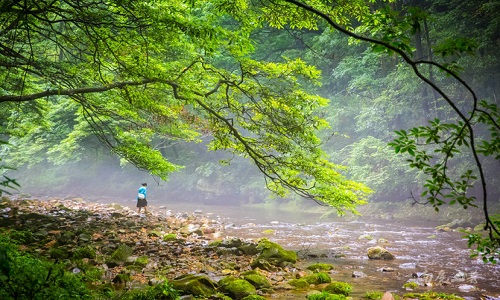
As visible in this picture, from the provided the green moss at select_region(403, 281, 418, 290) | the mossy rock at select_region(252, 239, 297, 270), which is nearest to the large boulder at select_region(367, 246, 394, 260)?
the mossy rock at select_region(252, 239, 297, 270)

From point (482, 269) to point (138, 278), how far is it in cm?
800

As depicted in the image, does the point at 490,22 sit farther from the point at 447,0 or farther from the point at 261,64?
the point at 261,64

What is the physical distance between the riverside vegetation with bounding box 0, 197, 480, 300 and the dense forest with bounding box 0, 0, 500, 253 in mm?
1304

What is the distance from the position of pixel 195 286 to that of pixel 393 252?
313 inches

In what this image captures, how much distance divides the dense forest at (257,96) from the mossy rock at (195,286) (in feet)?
9.39

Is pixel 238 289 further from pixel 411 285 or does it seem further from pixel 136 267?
pixel 411 285

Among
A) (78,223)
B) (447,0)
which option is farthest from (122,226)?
(447,0)

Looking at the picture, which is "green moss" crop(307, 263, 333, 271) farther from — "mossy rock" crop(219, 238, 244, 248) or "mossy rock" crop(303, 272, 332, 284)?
"mossy rock" crop(219, 238, 244, 248)

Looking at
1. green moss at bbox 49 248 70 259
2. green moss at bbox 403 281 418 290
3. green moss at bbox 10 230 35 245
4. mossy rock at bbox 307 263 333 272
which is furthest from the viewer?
mossy rock at bbox 307 263 333 272

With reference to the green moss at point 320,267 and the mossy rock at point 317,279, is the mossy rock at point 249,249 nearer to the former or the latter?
the green moss at point 320,267

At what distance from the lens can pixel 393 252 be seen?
1121cm

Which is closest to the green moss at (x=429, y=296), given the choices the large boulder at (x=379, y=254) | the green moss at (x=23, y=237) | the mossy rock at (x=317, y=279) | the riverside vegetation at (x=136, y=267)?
the riverside vegetation at (x=136, y=267)

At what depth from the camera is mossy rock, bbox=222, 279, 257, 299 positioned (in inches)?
217

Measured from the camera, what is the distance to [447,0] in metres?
17.6
